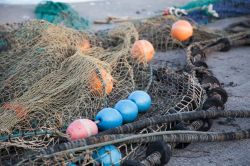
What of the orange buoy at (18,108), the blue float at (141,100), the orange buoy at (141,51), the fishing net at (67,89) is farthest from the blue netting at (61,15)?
the orange buoy at (18,108)

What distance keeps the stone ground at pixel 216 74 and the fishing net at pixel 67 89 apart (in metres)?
0.24

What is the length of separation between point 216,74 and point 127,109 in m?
1.87

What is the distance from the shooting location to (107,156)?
2.82 meters


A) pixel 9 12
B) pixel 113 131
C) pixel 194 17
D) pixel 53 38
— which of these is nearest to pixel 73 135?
pixel 113 131

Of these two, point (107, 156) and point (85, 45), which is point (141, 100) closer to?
point (107, 156)

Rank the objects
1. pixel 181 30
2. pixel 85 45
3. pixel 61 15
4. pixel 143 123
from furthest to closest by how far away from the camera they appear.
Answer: pixel 61 15
pixel 181 30
pixel 85 45
pixel 143 123

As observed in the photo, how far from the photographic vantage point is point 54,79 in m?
3.77

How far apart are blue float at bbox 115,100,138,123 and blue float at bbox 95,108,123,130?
0.36 ft

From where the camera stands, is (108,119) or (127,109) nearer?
(108,119)

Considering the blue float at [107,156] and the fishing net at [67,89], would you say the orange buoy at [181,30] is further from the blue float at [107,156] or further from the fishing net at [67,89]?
the blue float at [107,156]

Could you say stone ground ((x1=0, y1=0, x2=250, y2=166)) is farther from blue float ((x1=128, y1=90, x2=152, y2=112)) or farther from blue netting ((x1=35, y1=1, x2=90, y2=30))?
blue float ((x1=128, y1=90, x2=152, y2=112))

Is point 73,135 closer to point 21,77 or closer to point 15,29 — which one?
point 21,77

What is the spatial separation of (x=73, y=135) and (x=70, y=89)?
0.74m

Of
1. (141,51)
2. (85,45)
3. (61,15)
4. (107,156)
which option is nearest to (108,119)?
(107,156)
